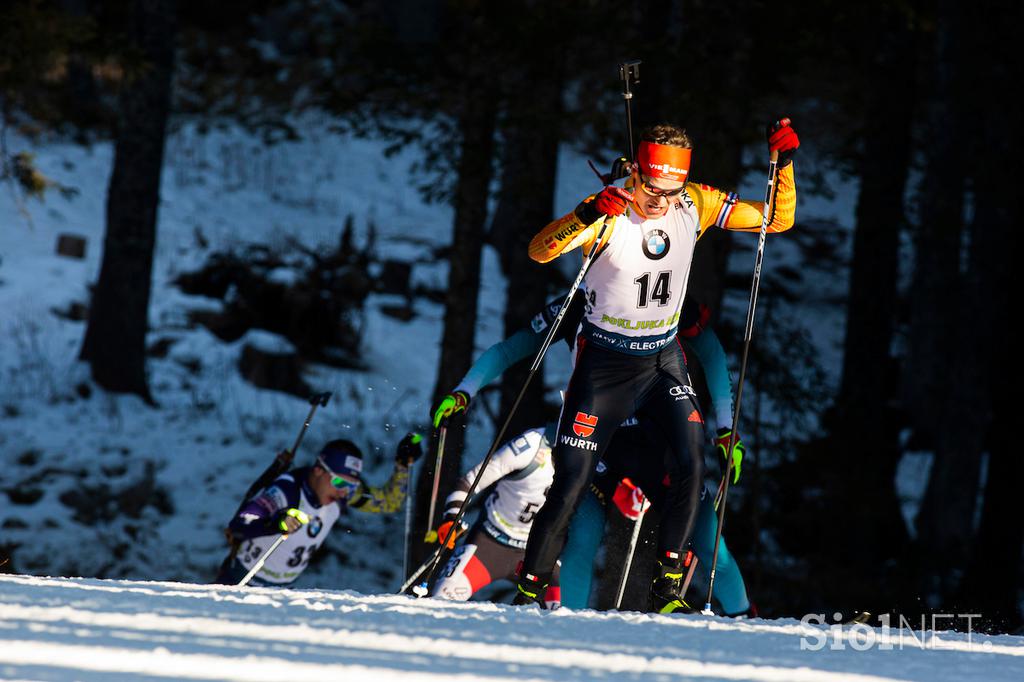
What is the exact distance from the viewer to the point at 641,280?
5824 millimetres

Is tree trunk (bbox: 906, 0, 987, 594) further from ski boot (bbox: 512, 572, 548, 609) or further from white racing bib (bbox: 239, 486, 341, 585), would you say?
ski boot (bbox: 512, 572, 548, 609)

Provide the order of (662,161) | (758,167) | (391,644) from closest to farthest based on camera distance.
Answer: (391,644) < (662,161) < (758,167)

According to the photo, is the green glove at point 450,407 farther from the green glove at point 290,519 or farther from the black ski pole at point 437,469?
the green glove at point 290,519

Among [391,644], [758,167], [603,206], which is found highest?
[758,167]

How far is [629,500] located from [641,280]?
132 centimetres

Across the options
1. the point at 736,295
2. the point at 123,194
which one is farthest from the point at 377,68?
the point at 736,295

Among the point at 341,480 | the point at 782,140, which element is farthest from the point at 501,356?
the point at 782,140

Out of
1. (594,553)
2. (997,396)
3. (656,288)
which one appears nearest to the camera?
(656,288)

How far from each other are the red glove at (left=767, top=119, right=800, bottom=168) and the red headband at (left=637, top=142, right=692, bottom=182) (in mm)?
447

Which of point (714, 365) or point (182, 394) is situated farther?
point (182, 394)

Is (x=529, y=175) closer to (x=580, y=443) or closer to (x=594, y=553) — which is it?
(x=594, y=553)

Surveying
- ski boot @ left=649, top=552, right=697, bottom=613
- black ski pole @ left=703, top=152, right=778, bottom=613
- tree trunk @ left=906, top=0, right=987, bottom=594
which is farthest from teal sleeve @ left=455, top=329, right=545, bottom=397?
tree trunk @ left=906, top=0, right=987, bottom=594

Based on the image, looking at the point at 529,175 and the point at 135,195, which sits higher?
the point at 529,175

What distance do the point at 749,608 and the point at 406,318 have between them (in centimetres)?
1031
